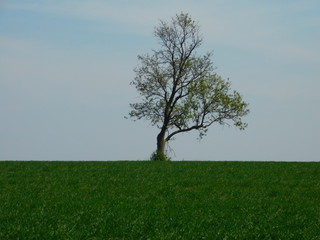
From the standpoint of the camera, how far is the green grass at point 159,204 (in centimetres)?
1419

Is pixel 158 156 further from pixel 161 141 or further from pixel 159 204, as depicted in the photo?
pixel 159 204

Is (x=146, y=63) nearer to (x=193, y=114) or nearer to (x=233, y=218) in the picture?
(x=193, y=114)

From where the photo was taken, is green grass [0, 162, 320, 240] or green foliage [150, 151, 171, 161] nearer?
green grass [0, 162, 320, 240]

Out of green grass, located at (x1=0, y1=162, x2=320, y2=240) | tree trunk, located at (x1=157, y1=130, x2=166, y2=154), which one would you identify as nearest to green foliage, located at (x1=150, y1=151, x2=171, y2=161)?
tree trunk, located at (x1=157, y1=130, x2=166, y2=154)

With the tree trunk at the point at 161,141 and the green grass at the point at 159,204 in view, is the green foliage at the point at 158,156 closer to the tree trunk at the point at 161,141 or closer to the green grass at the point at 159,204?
the tree trunk at the point at 161,141

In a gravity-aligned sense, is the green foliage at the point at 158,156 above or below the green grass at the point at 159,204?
above

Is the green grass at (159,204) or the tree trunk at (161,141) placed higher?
the tree trunk at (161,141)

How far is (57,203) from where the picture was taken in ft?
60.7

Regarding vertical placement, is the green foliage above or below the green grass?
above

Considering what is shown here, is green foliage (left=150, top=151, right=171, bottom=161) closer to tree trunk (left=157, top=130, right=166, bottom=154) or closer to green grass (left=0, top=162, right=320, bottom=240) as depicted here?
tree trunk (left=157, top=130, right=166, bottom=154)

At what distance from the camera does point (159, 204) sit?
60.1 ft

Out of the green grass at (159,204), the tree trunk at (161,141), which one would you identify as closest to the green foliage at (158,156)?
the tree trunk at (161,141)

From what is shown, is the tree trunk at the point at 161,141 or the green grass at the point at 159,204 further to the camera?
the tree trunk at the point at 161,141

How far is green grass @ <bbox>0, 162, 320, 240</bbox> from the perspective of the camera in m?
14.2
